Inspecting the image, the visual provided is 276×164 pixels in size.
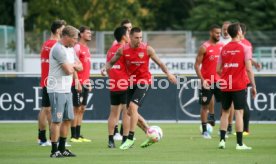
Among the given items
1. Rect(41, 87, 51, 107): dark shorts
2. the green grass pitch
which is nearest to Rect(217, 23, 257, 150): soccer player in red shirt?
the green grass pitch

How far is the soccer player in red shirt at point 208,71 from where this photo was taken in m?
23.4

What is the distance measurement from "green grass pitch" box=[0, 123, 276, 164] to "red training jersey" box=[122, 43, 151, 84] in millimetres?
1343

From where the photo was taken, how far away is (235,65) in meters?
20.1

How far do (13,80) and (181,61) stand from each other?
43.3 feet

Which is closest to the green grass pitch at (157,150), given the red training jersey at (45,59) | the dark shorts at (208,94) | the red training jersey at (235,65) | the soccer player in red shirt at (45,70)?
the soccer player in red shirt at (45,70)

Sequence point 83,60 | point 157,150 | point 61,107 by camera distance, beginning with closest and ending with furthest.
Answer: point 61,107 < point 157,150 < point 83,60

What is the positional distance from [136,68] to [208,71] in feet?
11.9

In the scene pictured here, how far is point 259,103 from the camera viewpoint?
1118 inches

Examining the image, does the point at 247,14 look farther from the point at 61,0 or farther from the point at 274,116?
the point at 274,116

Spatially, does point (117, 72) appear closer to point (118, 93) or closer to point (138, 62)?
point (118, 93)

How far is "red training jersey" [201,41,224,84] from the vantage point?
23.5m

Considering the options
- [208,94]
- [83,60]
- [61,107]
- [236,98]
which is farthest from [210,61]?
[61,107]

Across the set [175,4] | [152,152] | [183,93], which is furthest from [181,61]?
[175,4]

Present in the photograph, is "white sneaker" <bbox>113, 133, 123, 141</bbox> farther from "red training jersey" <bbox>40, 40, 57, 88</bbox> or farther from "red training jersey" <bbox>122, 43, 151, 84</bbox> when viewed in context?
"red training jersey" <bbox>122, 43, 151, 84</bbox>
